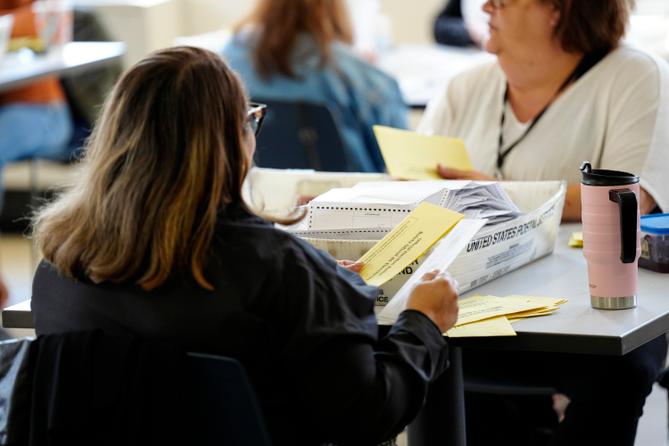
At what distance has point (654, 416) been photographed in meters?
3.04

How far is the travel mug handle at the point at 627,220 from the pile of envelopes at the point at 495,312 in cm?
12

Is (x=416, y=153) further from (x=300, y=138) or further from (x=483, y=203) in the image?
(x=300, y=138)

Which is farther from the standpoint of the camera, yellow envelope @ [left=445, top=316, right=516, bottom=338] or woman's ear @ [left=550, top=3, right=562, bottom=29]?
woman's ear @ [left=550, top=3, right=562, bottom=29]

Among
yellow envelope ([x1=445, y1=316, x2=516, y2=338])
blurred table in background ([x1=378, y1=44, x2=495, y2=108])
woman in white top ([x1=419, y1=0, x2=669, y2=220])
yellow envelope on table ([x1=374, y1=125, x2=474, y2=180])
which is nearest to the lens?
yellow envelope ([x1=445, y1=316, x2=516, y2=338])

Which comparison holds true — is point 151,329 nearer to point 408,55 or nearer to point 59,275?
point 59,275

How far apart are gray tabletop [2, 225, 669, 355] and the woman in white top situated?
0.43 metres

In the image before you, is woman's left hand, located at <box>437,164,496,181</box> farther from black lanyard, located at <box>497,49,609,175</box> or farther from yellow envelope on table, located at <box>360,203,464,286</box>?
yellow envelope on table, located at <box>360,203,464,286</box>

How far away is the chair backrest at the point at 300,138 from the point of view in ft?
10.5

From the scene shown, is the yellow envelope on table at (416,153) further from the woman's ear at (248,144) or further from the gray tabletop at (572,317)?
the woman's ear at (248,144)

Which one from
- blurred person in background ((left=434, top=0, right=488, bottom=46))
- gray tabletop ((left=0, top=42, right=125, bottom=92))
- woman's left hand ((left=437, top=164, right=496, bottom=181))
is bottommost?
blurred person in background ((left=434, top=0, right=488, bottom=46))

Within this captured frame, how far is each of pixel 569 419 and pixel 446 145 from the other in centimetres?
59

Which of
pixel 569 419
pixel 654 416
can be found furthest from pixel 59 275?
pixel 654 416

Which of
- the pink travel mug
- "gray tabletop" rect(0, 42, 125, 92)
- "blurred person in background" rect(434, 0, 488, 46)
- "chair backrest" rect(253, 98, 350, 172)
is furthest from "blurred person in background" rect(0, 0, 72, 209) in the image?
the pink travel mug

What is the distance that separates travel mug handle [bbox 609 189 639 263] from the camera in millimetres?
1547
